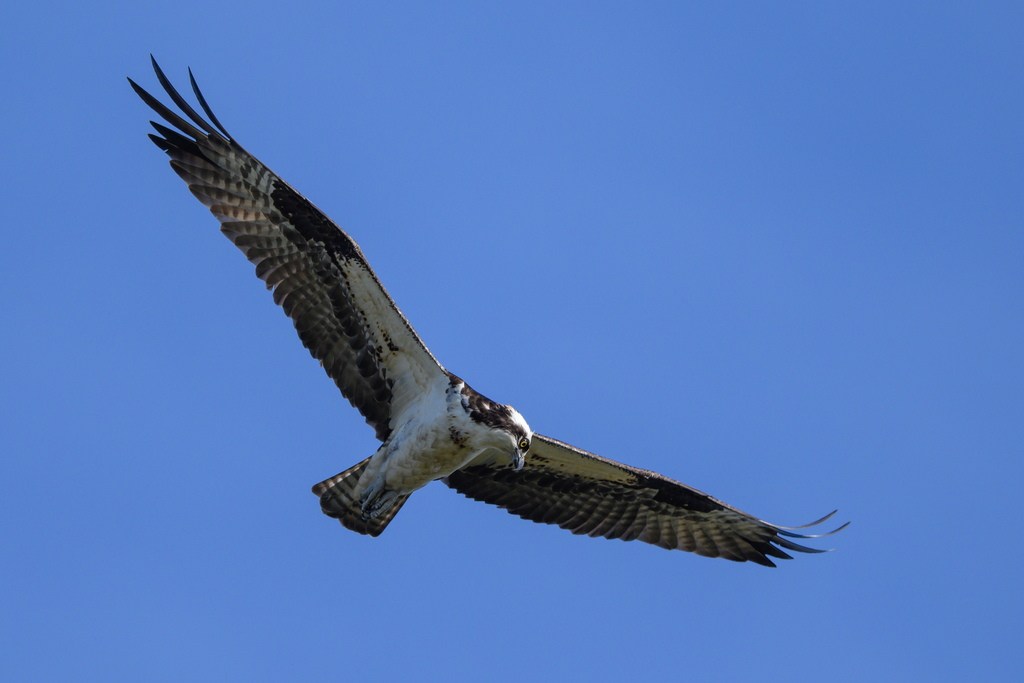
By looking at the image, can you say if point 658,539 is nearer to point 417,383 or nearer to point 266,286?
point 417,383

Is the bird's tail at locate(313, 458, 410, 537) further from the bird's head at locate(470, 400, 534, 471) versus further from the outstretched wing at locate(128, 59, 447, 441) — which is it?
the bird's head at locate(470, 400, 534, 471)

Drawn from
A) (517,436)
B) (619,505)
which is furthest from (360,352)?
Answer: (619,505)

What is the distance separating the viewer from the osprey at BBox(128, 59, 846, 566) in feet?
34.9

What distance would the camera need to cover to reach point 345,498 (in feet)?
37.0

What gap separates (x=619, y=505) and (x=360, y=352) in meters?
3.80

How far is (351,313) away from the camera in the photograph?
1106 cm

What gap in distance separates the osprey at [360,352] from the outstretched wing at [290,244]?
1 cm

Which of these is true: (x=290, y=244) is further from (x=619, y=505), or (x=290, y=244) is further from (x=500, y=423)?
(x=619, y=505)

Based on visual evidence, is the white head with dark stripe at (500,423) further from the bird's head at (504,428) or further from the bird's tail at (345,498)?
the bird's tail at (345,498)

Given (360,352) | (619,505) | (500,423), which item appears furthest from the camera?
(619,505)

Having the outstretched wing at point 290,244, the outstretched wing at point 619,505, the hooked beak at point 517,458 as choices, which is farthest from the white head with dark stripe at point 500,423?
the outstretched wing at point 619,505

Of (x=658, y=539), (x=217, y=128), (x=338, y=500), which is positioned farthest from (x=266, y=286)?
(x=658, y=539)

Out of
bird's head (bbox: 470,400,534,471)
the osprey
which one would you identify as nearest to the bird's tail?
the osprey

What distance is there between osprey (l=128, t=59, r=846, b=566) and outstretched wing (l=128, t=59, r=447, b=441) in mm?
11
